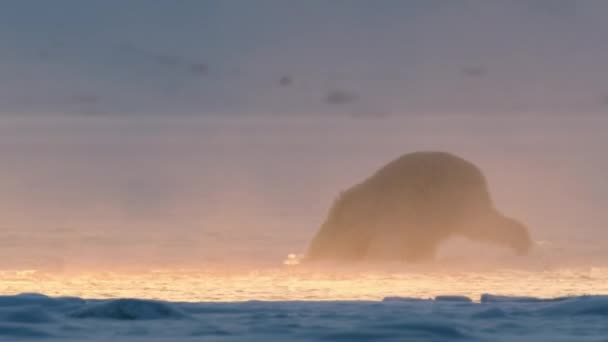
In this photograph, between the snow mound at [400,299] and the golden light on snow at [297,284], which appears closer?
the snow mound at [400,299]

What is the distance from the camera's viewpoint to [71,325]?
13688 mm

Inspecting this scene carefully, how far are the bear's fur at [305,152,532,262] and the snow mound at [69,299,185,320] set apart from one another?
5.88 m

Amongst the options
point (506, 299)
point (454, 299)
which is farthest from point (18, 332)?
point (506, 299)

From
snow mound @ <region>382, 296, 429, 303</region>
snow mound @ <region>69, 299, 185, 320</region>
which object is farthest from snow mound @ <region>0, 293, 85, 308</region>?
snow mound @ <region>382, 296, 429, 303</region>

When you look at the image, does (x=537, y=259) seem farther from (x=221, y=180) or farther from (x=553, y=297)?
(x=221, y=180)

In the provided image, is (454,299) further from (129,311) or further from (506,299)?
(129,311)

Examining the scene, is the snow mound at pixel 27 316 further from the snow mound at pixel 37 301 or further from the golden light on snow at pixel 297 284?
the golden light on snow at pixel 297 284

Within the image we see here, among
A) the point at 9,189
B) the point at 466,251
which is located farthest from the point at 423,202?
the point at 9,189

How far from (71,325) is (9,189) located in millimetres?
18271

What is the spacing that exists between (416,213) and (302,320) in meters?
6.36

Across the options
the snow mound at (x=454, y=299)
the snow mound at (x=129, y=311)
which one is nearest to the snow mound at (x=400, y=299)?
the snow mound at (x=454, y=299)

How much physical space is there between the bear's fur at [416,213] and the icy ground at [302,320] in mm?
4980

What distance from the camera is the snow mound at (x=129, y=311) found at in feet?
45.8

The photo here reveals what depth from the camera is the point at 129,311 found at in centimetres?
1398
